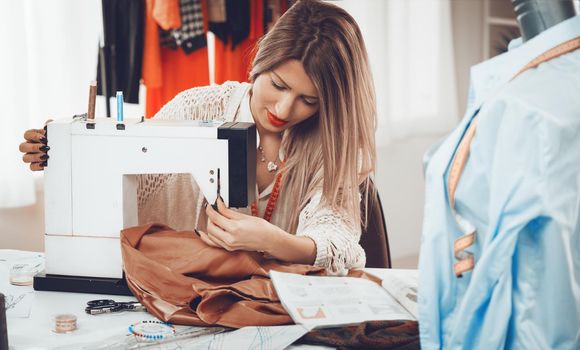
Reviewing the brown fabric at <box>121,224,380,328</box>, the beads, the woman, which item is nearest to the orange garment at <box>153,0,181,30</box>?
the woman

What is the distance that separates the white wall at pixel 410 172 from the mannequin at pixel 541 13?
313cm

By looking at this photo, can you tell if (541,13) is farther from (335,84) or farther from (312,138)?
(312,138)

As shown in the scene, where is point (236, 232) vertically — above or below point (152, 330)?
above

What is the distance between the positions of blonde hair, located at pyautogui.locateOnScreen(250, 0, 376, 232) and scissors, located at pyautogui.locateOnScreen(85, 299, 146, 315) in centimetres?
59

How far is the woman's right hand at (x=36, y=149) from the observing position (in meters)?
1.51

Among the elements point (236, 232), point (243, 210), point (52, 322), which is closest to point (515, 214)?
point (236, 232)

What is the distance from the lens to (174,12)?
2.97 metres

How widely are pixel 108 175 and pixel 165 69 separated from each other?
169 cm

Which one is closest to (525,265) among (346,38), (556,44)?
(556,44)

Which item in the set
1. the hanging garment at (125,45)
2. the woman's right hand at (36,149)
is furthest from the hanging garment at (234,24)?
the woman's right hand at (36,149)

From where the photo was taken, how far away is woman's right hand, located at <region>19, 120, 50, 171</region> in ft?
4.95

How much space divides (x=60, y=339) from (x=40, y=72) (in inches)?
70.8

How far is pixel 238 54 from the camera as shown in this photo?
3258mm

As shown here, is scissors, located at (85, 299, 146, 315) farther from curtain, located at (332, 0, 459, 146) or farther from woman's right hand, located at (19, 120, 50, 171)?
curtain, located at (332, 0, 459, 146)
